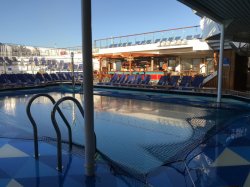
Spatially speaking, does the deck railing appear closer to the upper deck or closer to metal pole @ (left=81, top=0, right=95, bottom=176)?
the upper deck

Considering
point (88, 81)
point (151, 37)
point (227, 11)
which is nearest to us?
point (88, 81)

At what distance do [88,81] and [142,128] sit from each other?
9.16 ft

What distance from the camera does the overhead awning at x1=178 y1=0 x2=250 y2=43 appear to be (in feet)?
16.7

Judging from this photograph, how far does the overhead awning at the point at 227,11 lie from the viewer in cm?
508

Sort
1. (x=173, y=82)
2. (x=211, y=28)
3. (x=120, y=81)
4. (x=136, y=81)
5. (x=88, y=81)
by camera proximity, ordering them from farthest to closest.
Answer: (x=120, y=81) → (x=136, y=81) → (x=173, y=82) → (x=211, y=28) → (x=88, y=81)

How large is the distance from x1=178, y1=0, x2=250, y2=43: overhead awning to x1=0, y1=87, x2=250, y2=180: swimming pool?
2.46 m

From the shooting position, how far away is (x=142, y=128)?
505 centimetres

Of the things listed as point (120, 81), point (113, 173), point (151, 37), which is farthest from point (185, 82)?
point (113, 173)

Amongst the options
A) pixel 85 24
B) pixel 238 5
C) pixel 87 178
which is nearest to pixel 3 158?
pixel 87 178

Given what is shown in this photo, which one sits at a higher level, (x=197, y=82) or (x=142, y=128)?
(x=197, y=82)

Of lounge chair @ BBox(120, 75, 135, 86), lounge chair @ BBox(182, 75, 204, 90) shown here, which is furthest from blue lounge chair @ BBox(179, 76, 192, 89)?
lounge chair @ BBox(120, 75, 135, 86)

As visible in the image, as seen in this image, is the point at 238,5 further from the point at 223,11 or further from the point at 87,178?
the point at 87,178

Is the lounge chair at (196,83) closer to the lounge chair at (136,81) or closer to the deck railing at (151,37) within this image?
the lounge chair at (136,81)

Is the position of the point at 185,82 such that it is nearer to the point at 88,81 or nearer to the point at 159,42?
the point at 159,42
